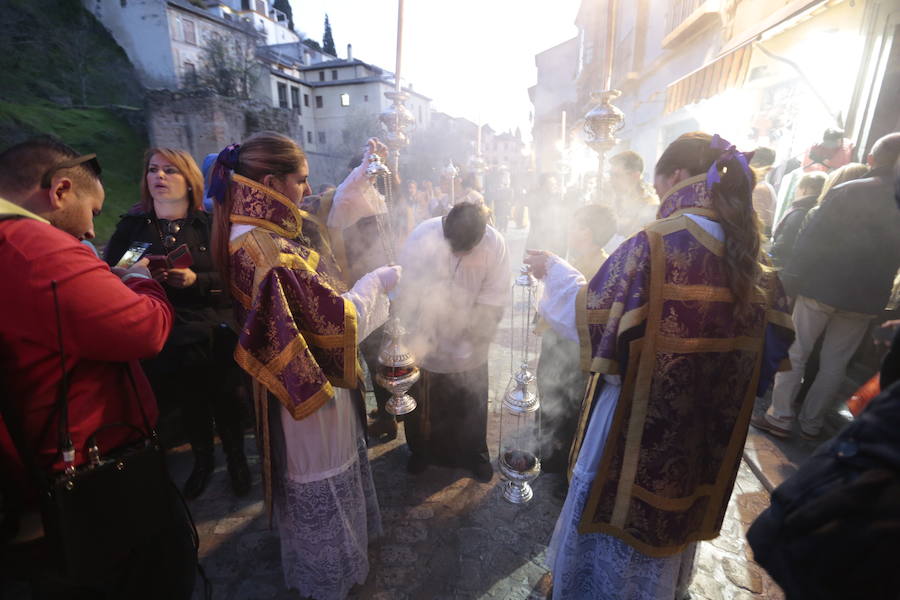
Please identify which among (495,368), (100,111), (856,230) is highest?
(100,111)

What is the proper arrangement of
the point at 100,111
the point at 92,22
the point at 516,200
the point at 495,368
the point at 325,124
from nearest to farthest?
the point at 495,368 → the point at 516,200 → the point at 100,111 → the point at 92,22 → the point at 325,124

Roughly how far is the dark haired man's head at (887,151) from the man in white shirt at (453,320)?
2767 mm

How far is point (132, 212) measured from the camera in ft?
9.45

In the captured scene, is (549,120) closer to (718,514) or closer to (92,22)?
(718,514)

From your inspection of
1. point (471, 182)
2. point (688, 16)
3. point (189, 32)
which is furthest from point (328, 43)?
point (471, 182)

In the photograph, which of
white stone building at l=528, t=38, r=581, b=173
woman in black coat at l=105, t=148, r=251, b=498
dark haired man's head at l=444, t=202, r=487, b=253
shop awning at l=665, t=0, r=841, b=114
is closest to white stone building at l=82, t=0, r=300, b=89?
white stone building at l=528, t=38, r=581, b=173

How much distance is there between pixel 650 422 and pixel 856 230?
2.92 metres

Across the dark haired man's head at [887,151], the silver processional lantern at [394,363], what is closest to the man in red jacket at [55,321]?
the silver processional lantern at [394,363]

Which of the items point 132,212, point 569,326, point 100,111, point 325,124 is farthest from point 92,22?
point 569,326

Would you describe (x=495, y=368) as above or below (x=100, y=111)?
below

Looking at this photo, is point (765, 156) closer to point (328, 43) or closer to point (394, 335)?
point (394, 335)

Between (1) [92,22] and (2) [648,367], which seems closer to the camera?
(2) [648,367]

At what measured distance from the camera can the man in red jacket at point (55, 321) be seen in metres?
1.22

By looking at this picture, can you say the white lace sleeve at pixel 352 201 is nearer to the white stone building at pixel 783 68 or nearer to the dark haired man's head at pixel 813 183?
the white stone building at pixel 783 68
